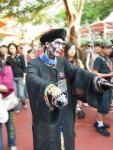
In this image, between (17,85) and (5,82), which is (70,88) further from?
(17,85)

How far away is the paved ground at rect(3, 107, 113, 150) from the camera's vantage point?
5793 millimetres

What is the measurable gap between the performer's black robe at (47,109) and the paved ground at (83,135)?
2133 millimetres

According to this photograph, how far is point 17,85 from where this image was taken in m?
8.54

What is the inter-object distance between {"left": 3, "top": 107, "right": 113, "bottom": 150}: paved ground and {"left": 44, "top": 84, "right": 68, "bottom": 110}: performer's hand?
2970mm

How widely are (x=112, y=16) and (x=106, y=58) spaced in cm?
1265

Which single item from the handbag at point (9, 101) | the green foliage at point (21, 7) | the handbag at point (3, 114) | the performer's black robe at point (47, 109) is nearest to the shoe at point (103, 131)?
the handbag at point (9, 101)

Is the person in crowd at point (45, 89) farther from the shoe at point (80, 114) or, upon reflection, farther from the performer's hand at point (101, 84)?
the shoe at point (80, 114)

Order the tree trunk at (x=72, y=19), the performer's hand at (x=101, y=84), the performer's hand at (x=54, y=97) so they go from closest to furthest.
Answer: the performer's hand at (x=54, y=97) < the performer's hand at (x=101, y=84) < the tree trunk at (x=72, y=19)

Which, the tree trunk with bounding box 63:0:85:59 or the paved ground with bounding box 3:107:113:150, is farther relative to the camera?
the tree trunk with bounding box 63:0:85:59

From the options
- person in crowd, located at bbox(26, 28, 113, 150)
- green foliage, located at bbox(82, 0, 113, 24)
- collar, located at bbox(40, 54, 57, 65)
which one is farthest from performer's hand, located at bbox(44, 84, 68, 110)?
green foliage, located at bbox(82, 0, 113, 24)

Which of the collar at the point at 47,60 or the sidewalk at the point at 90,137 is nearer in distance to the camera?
the collar at the point at 47,60

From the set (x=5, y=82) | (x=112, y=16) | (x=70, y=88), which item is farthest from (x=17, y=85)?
(x=112, y=16)

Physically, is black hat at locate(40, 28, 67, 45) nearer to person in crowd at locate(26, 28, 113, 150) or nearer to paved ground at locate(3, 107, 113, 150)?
person in crowd at locate(26, 28, 113, 150)

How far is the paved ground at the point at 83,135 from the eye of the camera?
579cm
